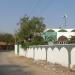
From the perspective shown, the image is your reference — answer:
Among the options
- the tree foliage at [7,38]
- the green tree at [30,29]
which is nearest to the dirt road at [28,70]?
the green tree at [30,29]

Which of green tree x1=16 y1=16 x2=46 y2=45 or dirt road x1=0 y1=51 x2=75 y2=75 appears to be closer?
dirt road x1=0 y1=51 x2=75 y2=75

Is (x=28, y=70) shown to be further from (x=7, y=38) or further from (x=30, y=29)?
(x=7, y=38)

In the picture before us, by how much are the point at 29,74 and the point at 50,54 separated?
1271cm

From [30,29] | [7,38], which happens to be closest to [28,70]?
[30,29]

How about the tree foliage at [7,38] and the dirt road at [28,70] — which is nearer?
the dirt road at [28,70]

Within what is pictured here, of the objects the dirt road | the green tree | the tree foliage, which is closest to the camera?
the dirt road

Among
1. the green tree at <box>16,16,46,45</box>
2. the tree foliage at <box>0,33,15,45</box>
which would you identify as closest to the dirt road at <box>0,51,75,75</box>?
the green tree at <box>16,16,46,45</box>

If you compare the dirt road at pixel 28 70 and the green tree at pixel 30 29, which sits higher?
the green tree at pixel 30 29

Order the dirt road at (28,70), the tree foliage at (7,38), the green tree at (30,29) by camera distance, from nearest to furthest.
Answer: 1. the dirt road at (28,70)
2. the green tree at (30,29)
3. the tree foliage at (7,38)

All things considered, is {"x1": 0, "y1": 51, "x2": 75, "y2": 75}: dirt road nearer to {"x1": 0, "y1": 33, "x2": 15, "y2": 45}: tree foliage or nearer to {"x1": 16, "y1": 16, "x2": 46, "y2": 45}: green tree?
{"x1": 16, "y1": 16, "x2": 46, "y2": 45}: green tree

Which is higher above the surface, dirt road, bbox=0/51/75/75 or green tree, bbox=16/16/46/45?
green tree, bbox=16/16/46/45

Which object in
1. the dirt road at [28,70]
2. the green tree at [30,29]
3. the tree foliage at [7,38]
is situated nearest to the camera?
the dirt road at [28,70]

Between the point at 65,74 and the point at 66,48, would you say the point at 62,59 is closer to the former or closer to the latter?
the point at 66,48

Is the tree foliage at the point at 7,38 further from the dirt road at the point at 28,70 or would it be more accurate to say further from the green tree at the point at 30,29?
the dirt road at the point at 28,70
